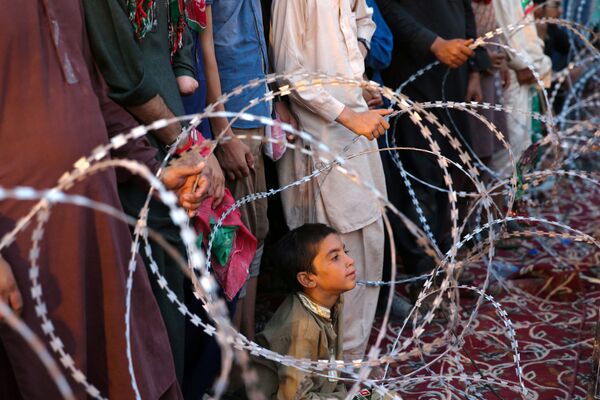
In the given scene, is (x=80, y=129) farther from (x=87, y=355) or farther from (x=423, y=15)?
(x=423, y=15)

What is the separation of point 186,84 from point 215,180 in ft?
1.29

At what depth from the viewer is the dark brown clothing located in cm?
235

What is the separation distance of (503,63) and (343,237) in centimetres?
247

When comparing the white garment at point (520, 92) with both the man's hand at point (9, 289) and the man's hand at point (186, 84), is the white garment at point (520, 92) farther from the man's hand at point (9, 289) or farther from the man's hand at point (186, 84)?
the man's hand at point (9, 289)

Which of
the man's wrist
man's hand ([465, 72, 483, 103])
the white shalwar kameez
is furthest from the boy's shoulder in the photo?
man's hand ([465, 72, 483, 103])

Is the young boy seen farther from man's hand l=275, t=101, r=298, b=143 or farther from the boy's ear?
man's hand l=275, t=101, r=298, b=143

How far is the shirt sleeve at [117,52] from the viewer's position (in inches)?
104

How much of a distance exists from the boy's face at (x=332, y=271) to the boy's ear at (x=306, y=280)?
0.02 m

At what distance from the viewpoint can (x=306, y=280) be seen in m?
3.36

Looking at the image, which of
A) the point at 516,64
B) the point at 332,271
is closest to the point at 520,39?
the point at 516,64

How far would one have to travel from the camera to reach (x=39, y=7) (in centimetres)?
238

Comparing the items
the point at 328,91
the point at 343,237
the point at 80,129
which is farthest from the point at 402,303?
the point at 80,129

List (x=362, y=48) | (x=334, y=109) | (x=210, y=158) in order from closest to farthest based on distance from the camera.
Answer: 1. (x=210, y=158)
2. (x=334, y=109)
3. (x=362, y=48)

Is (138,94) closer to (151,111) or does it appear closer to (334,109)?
(151,111)
